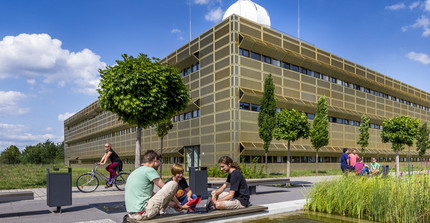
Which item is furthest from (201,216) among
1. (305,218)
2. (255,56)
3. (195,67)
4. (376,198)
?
(195,67)

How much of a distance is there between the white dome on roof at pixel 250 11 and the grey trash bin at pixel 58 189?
35.2m

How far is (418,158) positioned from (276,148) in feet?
134

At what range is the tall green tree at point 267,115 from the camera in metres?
28.2

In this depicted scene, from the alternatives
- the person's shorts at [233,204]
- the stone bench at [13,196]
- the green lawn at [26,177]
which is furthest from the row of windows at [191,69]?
the person's shorts at [233,204]

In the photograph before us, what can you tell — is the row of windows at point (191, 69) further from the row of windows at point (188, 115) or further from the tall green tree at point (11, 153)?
the tall green tree at point (11, 153)

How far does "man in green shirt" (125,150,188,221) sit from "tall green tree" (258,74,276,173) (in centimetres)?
2264

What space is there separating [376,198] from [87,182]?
33.6 feet

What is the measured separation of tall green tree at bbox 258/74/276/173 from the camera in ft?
92.5

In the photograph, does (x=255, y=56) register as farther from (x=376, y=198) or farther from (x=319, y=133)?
(x=376, y=198)

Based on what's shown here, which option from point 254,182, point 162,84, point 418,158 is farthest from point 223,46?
point 418,158

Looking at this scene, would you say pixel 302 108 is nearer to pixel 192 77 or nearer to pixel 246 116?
pixel 246 116

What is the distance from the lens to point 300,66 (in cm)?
3575

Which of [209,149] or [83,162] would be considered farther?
[83,162]

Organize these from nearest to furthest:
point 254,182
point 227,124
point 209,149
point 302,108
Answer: point 254,182 → point 227,124 → point 209,149 → point 302,108
